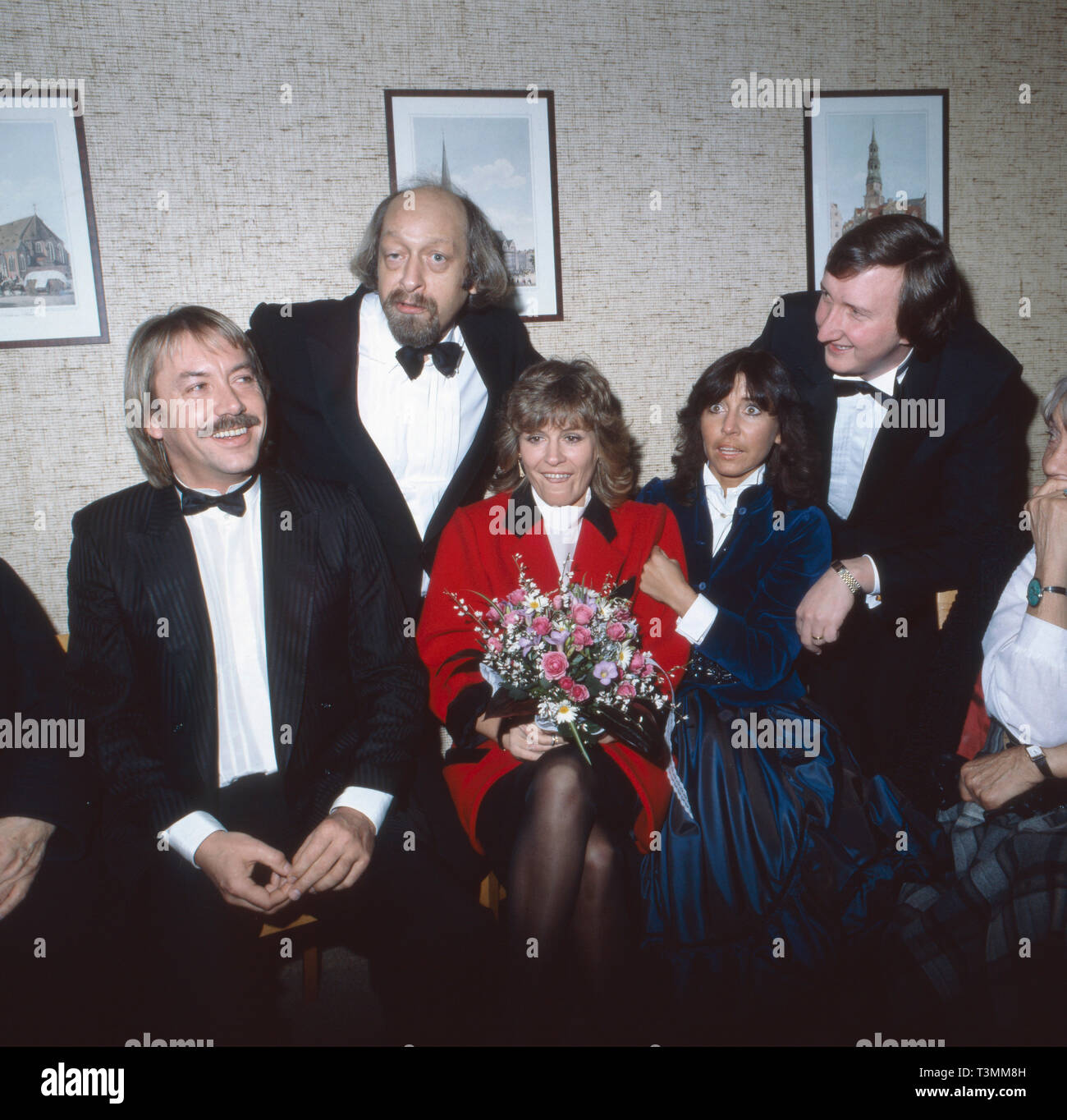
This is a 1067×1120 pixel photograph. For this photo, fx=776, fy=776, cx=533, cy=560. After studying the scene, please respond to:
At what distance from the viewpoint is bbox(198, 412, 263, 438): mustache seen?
2076 mm

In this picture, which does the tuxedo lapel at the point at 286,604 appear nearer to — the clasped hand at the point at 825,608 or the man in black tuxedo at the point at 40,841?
the man in black tuxedo at the point at 40,841

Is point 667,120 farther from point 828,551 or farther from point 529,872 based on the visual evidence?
point 529,872

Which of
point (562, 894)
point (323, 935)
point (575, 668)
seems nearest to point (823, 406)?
point (575, 668)

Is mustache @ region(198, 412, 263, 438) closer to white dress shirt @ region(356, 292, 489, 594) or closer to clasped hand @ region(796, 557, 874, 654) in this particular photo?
white dress shirt @ region(356, 292, 489, 594)

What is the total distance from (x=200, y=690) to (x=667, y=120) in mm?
2800

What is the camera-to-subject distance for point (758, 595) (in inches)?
99.6

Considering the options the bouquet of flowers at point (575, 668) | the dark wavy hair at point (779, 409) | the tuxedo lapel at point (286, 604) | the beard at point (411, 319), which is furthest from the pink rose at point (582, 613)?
the beard at point (411, 319)

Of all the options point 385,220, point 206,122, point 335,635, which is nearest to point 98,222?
point 206,122

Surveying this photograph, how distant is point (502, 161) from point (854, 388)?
1.64m

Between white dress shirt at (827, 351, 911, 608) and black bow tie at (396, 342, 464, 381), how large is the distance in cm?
137

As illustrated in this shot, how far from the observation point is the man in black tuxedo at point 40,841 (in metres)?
1.88

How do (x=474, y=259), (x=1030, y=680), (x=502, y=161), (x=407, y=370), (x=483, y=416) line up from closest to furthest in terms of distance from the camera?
(x=1030, y=680)
(x=407, y=370)
(x=474, y=259)
(x=483, y=416)
(x=502, y=161)

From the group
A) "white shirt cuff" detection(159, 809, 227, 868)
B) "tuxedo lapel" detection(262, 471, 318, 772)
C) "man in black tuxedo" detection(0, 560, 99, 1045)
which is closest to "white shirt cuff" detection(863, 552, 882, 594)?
"tuxedo lapel" detection(262, 471, 318, 772)

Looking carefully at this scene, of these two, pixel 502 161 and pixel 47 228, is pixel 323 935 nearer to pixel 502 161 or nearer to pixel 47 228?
pixel 47 228
